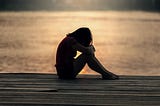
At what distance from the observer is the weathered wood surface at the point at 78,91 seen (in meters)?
5.77

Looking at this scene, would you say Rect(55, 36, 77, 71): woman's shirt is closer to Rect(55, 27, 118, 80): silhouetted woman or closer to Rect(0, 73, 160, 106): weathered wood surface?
Rect(55, 27, 118, 80): silhouetted woman

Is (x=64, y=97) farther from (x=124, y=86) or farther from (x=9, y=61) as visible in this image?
(x=9, y=61)

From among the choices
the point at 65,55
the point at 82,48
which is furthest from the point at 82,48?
the point at 65,55

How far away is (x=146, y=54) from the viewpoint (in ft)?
80.8

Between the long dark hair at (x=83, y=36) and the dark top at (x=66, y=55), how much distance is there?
0.07 metres

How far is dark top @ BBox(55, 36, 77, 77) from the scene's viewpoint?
712cm

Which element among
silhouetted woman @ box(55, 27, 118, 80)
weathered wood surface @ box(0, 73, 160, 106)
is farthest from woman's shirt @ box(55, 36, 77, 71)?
weathered wood surface @ box(0, 73, 160, 106)

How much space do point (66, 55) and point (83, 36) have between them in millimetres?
325

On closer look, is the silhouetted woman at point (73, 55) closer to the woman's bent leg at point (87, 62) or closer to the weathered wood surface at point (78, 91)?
the woman's bent leg at point (87, 62)

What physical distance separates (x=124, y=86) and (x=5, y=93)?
1444mm

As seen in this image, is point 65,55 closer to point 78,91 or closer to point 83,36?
point 83,36

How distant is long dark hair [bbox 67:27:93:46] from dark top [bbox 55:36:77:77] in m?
0.07

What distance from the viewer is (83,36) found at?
7.06 metres

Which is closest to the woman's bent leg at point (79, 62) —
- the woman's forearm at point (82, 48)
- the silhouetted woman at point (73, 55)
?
the silhouetted woman at point (73, 55)
